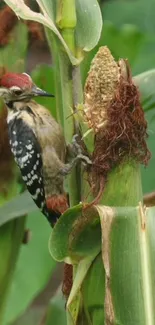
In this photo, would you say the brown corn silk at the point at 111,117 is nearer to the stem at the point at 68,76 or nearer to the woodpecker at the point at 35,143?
the stem at the point at 68,76

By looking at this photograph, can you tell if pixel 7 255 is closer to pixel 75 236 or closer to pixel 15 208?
pixel 15 208

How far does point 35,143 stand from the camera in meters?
2.52

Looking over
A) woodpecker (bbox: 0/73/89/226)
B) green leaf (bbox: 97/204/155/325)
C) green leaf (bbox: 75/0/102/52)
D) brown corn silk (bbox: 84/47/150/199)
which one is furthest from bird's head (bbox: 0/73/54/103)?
green leaf (bbox: 97/204/155/325)

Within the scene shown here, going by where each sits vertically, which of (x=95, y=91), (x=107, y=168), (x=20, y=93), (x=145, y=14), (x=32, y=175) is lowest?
(x=145, y=14)

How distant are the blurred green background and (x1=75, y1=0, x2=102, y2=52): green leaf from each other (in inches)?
12.8

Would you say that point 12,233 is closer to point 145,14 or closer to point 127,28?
point 127,28

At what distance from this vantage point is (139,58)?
10.6 feet

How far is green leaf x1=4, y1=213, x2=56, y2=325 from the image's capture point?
301cm

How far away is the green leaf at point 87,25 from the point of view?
1.88m

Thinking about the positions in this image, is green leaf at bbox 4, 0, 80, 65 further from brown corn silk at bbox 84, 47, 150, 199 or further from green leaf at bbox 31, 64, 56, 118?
green leaf at bbox 31, 64, 56, 118

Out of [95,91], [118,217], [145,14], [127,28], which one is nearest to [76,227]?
[118,217]

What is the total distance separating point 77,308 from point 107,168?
30 centimetres

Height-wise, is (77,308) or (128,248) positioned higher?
(128,248)

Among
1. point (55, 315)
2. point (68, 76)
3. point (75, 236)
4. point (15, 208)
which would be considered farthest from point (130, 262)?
point (55, 315)
